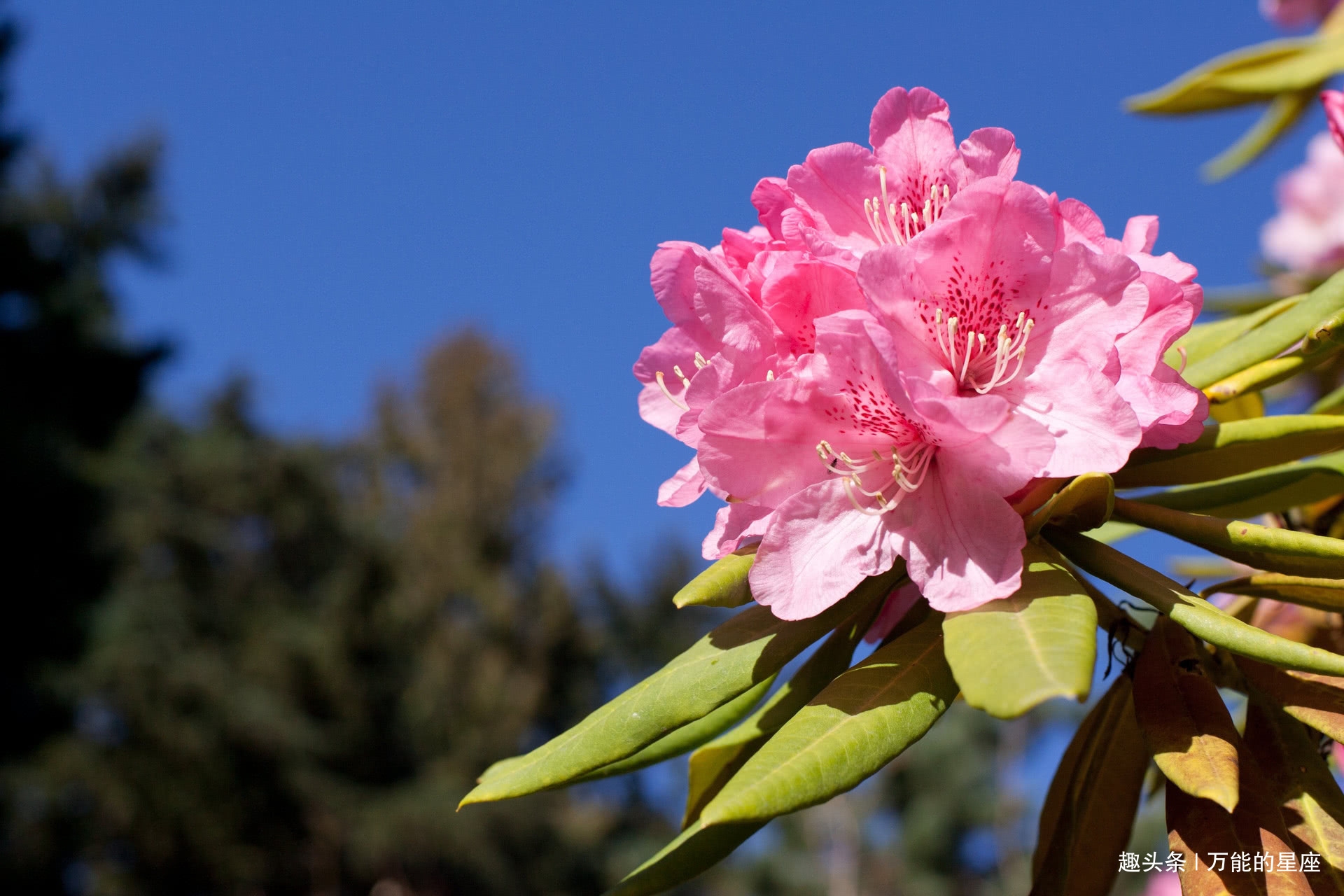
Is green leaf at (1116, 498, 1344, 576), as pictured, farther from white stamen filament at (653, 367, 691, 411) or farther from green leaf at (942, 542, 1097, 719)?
white stamen filament at (653, 367, 691, 411)

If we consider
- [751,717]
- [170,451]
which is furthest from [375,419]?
[751,717]

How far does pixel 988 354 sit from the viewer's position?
96 cm

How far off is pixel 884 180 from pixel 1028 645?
49cm

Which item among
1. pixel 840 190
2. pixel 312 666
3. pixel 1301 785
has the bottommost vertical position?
pixel 1301 785

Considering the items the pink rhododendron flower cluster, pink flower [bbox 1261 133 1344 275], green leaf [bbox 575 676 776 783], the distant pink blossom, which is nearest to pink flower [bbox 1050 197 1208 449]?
the pink rhododendron flower cluster

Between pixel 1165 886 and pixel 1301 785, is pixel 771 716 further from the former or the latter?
pixel 1165 886

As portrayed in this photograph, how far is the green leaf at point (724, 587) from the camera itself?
37.7 inches

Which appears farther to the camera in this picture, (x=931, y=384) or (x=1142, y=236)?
(x=1142, y=236)

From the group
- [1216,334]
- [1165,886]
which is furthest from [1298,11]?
[1165,886]

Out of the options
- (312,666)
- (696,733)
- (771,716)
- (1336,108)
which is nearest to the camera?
(771,716)

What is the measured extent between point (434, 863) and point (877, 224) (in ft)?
73.1

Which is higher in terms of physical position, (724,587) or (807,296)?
(807,296)

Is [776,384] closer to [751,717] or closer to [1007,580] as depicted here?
[1007,580]

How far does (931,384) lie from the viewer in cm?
84
